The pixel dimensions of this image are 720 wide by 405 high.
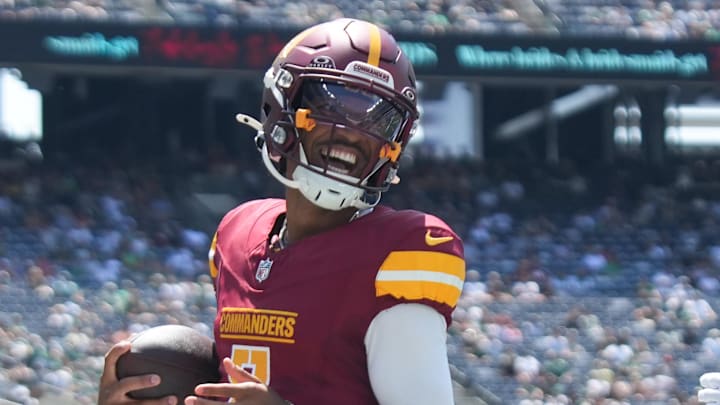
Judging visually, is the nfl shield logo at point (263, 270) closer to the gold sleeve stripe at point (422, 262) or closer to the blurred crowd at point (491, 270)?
the gold sleeve stripe at point (422, 262)

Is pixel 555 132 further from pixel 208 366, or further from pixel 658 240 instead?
pixel 208 366

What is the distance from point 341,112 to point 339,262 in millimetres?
267

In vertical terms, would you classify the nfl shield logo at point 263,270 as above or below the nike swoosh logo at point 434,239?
below

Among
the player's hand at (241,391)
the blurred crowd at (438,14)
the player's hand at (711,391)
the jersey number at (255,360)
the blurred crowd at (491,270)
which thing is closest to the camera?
the player's hand at (241,391)

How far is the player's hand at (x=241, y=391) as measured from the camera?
2.20 m

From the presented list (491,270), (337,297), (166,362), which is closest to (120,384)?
(166,362)

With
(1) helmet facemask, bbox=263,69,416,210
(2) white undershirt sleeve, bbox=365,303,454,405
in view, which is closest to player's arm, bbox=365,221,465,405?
(2) white undershirt sleeve, bbox=365,303,454,405

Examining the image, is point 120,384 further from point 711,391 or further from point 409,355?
point 711,391

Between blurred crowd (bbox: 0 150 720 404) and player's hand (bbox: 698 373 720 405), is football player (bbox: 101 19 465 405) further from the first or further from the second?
blurred crowd (bbox: 0 150 720 404)

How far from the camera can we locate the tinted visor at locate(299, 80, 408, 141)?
7.84 ft

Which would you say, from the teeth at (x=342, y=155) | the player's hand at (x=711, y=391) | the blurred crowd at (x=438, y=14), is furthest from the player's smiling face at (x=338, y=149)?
the blurred crowd at (x=438, y=14)

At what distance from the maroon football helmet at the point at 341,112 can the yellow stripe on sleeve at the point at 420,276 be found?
0.18m

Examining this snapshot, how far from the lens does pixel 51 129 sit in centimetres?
1648

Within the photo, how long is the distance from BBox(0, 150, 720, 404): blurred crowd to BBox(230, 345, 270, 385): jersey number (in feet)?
27.3
